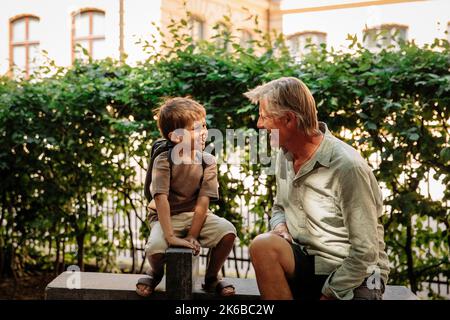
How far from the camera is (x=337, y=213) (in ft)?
9.11

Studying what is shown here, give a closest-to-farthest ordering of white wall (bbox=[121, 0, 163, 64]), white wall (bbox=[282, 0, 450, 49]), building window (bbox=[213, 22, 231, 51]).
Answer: building window (bbox=[213, 22, 231, 51]) < white wall (bbox=[121, 0, 163, 64]) < white wall (bbox=[282, 0, 450, 49])

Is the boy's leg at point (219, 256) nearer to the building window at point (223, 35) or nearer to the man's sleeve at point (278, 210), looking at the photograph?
the man's sleeve at point (278, 210)

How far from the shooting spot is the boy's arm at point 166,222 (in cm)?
321

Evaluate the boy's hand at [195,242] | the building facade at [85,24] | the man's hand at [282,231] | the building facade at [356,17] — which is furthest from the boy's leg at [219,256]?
the building facade at [356,17]

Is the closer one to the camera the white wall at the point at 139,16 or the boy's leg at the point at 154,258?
the boy's leg at the point at 154,258

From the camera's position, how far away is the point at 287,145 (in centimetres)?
288

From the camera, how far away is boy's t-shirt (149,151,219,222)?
10.7 feet

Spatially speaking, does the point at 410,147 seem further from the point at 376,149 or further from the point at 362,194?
the point at 362,194

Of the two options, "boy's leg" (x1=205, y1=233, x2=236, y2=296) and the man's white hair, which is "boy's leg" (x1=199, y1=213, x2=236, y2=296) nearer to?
"boy's leg" (x1=205, y1=233, x2=236, y2=296)

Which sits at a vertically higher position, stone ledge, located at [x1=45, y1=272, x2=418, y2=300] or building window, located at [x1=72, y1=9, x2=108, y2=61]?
building window, located at [x1=72, y1=9, x2=108, y2=61]

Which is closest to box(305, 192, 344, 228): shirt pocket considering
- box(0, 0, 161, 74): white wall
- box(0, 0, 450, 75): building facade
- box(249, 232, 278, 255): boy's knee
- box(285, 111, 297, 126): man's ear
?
box(249, 232, 278, 255): boy's knee

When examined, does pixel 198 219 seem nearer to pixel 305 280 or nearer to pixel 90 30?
pixel 305 280

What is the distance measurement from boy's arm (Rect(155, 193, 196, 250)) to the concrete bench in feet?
0.18
